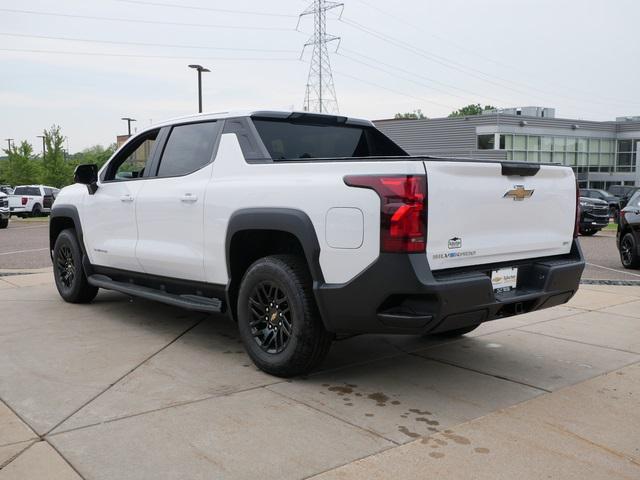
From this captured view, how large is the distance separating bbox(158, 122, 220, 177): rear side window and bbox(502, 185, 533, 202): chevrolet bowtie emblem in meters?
2.32

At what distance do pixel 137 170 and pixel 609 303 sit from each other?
538 centimetres

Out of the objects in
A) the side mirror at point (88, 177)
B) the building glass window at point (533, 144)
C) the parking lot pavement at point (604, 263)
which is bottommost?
the parking lot pavement at point (604, 263)

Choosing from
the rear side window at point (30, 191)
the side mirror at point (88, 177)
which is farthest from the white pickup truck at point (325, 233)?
the rear side window at point (30, 191)

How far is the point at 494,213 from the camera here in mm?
4312

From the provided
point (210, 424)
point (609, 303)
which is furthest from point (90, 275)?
point (609, 303)

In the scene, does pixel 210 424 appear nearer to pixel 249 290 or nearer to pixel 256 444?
pixel 256 444

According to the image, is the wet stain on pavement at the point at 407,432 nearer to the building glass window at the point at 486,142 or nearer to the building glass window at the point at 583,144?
the building glass window at the point at 486,142

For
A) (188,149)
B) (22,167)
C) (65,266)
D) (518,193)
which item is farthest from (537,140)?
(518,193)

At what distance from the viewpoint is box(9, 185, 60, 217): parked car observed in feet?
108

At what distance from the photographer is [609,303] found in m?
7.70

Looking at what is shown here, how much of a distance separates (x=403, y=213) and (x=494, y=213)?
794 millimetres

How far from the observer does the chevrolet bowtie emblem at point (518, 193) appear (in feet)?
14.5

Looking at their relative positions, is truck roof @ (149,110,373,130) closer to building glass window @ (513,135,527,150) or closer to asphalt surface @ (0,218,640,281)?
asphalt surface @ (0,218,640,281)

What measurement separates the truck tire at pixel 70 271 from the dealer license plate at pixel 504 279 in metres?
4.54
